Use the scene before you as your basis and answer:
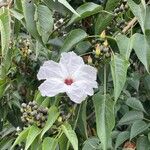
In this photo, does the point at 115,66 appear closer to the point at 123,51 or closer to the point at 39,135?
the point at 123,51

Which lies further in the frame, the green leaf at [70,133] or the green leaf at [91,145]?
the green leaf at [91,145]

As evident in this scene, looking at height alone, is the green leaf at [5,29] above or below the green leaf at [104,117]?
above

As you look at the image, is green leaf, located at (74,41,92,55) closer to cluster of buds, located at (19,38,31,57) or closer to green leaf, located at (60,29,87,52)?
green leaf, located at (60,29,87,52)

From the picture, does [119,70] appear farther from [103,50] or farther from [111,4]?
[111,4]

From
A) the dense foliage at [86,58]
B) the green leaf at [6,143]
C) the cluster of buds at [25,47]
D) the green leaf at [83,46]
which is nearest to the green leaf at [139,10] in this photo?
the dense foliage at [86,58]

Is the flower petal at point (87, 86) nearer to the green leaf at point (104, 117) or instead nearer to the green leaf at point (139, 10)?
the green leaf at point (104, 117)

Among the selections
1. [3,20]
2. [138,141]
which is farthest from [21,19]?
[138,141]

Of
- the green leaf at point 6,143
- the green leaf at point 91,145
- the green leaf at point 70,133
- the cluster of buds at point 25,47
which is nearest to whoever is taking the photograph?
the green leaf at point 70,133
